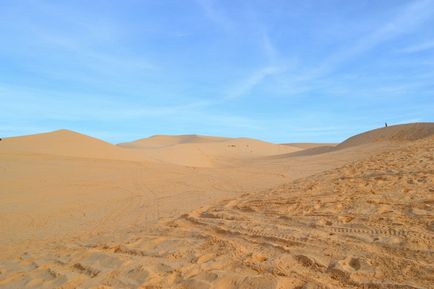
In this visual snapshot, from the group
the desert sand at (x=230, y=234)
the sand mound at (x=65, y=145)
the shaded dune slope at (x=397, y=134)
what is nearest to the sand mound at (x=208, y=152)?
the sand mound at (x=65, y=145)

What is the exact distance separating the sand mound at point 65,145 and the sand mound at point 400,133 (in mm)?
15926

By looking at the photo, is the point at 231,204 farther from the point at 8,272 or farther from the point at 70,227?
the point at 8,272

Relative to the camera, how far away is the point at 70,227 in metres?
7.64

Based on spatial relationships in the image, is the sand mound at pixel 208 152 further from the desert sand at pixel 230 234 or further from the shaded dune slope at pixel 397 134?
the desert sand at pixel 230 234

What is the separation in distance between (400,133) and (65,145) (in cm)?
2041

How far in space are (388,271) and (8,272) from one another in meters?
4.60

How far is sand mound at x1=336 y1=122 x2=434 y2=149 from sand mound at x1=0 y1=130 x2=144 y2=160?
52.3 ft

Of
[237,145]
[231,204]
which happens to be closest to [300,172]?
[231,204]

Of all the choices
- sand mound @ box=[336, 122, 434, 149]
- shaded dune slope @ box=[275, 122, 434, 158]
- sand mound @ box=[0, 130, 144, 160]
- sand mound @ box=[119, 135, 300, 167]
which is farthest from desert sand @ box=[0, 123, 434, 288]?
sand mound @ box=[119, 135, 300, 167]

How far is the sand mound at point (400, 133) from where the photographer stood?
74.3 ft

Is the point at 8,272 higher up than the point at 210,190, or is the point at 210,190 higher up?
the point at 210,190

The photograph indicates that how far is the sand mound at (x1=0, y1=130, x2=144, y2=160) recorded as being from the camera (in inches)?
770

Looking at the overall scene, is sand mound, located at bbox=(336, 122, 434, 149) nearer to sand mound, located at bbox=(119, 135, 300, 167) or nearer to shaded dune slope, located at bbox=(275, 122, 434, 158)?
shaded dune slope, located at bbox=(275, 122, 434, 158)

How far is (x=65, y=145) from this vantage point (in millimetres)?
20859
